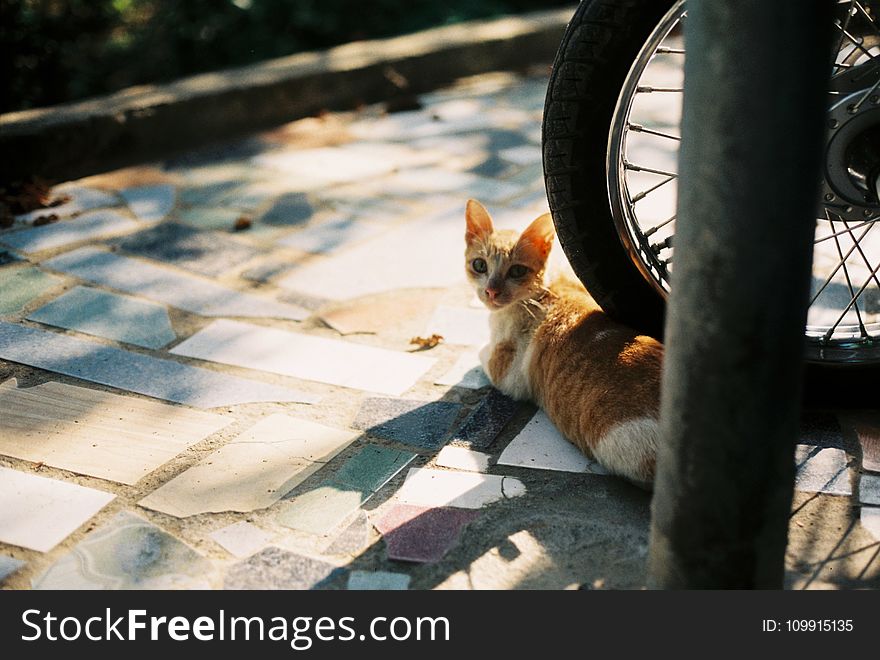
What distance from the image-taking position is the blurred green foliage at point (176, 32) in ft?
18.7

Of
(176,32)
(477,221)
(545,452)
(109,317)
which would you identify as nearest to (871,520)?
(545,452)

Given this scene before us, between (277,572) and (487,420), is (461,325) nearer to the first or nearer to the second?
(487,420)

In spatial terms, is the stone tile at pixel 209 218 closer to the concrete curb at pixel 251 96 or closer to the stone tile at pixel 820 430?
the concrete curb at pixel 251 96

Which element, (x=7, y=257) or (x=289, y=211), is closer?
(x=7, y=257)

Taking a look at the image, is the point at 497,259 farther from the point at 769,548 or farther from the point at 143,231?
the point at 143,231

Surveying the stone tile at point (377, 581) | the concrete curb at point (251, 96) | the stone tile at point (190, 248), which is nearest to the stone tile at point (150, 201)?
the stone tile at point (190, 248)

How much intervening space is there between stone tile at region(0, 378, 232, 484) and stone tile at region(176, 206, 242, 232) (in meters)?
1.37

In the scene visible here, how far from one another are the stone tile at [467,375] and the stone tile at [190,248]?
3.74 feet

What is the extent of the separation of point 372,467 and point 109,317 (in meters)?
1.30

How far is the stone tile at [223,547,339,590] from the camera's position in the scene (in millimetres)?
2078

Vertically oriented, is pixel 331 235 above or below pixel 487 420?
above

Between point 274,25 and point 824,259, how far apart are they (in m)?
4.22

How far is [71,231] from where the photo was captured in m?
3.97
